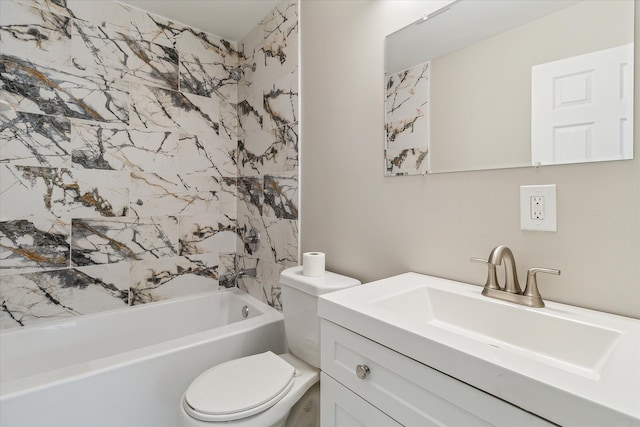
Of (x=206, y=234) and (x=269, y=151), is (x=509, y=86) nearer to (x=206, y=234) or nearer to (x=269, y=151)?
(x=269, y=151)

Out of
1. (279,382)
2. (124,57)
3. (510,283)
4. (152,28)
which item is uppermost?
(152,28)

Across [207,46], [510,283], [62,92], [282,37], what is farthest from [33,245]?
[510,283]

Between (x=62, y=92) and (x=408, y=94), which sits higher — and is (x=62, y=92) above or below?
above

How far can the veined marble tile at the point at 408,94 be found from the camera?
1189 millimetres

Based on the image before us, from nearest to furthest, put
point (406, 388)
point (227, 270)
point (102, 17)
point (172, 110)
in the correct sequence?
point (406, 388), point (102, 17), point (172, 110), point (227, 270)

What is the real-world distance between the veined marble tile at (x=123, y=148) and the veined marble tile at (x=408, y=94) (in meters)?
1.58

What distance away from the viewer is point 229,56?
240 centimetres

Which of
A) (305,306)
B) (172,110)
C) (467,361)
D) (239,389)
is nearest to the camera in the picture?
(467,361)

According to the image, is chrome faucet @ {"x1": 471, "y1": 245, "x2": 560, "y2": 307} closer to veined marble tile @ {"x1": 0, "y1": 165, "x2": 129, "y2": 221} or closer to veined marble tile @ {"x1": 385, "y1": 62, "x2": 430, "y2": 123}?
veined marble tile @ {"x1": 385, "y1": 62, "x2": 430, "y2": 123}

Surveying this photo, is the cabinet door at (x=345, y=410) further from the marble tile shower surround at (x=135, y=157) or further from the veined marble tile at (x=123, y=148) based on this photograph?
the veined marble tile at (x=123, y=148)

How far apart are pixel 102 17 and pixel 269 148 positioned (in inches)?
50.1

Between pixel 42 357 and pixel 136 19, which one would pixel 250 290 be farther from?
pixel 136 19

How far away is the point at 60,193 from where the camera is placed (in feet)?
5.76

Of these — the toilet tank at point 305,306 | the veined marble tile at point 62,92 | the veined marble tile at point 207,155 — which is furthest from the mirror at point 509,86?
the veined marble tile at point 62,92
